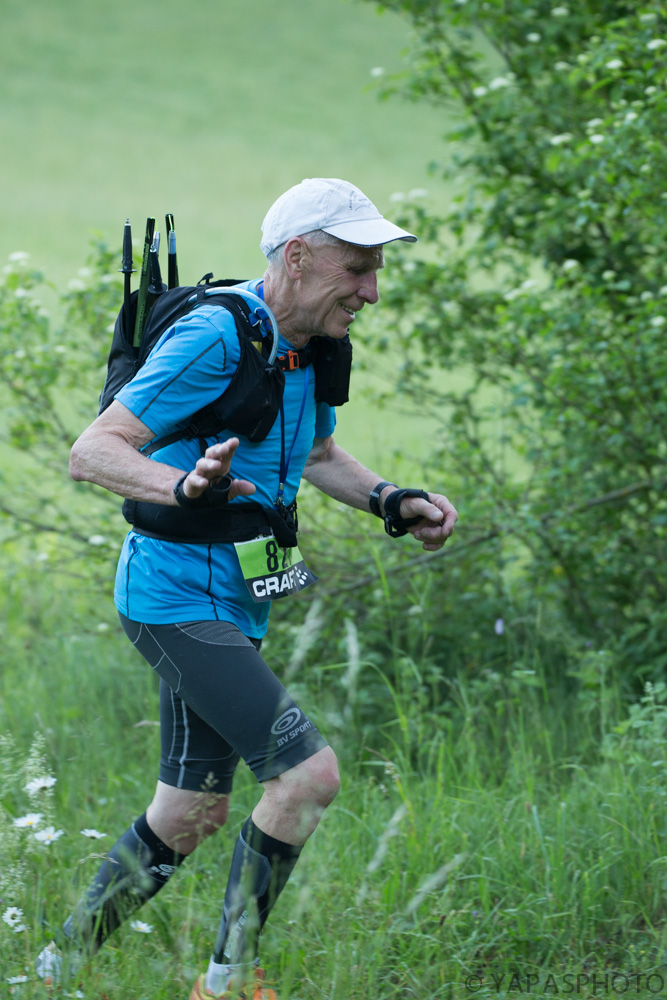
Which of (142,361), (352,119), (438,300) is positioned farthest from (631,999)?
(352,119)

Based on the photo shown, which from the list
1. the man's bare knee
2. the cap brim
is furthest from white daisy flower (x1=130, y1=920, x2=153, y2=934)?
the cap brim

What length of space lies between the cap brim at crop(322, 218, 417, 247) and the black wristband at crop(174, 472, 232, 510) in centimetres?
68

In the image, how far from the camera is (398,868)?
2908 millimetres

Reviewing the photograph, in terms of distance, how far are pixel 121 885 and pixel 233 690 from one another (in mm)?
660

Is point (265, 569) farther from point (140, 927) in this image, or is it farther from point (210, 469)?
point (140, 927)

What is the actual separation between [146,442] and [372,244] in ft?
2.30

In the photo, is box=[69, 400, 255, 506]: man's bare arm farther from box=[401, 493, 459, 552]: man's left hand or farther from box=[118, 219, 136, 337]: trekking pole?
box=[401, 493, 459, 552]: man's left hand

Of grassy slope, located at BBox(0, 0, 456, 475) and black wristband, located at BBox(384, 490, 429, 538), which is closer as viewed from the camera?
black wristband, located at BBox(384, 490, 429, 538)

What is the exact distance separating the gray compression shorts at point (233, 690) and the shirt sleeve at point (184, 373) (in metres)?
0.49

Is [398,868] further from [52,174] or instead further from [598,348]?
[52,174]

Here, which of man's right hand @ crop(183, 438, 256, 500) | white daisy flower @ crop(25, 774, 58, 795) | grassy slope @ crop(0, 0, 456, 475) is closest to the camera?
man's right hand @ crop(183, 438, 256, 500)

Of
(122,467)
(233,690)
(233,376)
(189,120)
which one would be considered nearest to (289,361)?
(233,376)

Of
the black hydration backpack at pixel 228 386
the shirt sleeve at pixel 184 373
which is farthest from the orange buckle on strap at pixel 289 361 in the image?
the shirt sleeve at pixel 184 373

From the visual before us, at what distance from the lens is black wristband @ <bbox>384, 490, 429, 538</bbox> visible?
288 centimetres
